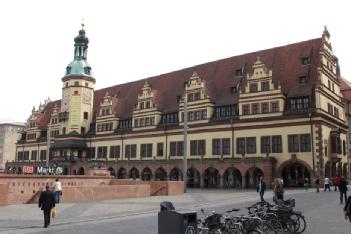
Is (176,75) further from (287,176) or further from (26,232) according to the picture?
(26,232)

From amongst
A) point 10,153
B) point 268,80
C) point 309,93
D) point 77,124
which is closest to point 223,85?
point 268,80

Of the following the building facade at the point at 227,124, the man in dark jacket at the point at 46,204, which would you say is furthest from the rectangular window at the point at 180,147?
the man in dark jacket at the point at 46,204

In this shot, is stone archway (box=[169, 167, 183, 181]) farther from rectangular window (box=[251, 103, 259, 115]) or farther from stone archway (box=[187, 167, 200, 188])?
rectangular window (box=[251, 103, 259, 115])

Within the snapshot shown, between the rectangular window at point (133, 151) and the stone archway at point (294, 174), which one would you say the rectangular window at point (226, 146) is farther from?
the rectangular window at point (133, 151)

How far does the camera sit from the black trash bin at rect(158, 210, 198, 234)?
9203 mm

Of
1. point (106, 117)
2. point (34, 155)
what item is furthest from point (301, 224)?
point (34, 155)

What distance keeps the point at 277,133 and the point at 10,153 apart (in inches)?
3587

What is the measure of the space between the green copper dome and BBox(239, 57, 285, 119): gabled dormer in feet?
119

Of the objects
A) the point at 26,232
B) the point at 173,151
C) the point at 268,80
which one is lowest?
the point at 26,232

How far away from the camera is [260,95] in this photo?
49281mm

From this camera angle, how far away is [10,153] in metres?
117

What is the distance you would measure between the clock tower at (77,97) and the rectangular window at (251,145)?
117 feet

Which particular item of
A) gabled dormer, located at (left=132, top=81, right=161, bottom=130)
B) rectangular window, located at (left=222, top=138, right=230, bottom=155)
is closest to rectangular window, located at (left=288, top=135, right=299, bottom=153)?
rectangular window, located at (left=222, top=138, right=230, bottom=155)

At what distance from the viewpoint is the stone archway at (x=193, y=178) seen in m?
54.8
